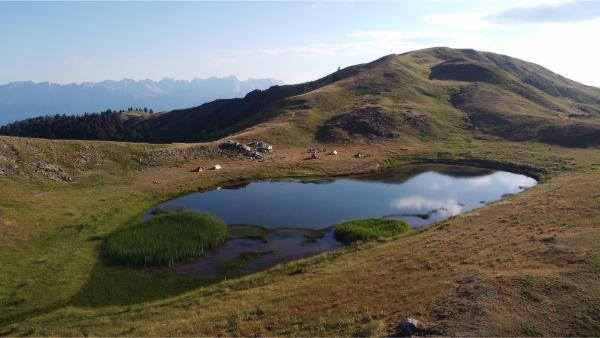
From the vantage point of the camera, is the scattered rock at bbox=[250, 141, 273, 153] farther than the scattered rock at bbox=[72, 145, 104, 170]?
Yes

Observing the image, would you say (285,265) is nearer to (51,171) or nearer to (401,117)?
(51,171)

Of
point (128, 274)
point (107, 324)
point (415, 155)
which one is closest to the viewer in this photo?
point (107, 324)

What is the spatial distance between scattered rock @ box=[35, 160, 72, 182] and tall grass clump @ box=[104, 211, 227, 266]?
25597 millimetres

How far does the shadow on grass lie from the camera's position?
39.0 meters

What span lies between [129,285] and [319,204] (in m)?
35.3

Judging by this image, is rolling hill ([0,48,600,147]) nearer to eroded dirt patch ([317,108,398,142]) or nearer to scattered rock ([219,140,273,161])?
eroded dirt patch ([317,108,398,142])

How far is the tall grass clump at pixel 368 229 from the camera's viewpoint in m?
53.0

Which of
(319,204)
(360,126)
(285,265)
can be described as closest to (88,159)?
(319,204)

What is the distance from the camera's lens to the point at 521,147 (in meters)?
113

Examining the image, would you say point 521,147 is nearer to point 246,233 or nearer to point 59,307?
point 246,233

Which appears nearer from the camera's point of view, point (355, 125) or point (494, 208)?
point (494, 208)

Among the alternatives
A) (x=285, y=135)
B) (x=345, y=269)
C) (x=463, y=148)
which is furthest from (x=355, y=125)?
(x=345, y=269)

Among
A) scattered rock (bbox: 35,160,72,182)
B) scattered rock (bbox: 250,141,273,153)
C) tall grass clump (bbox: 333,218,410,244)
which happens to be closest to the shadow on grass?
tall grass clump (bbox: 333,218,410,244)

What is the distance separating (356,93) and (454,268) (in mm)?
138725
